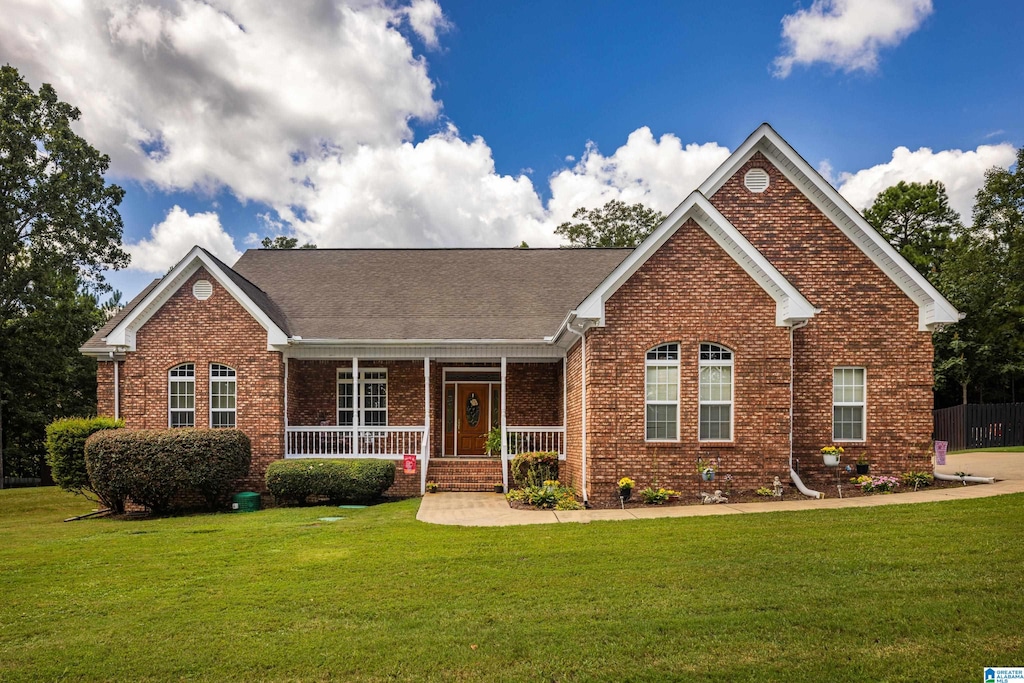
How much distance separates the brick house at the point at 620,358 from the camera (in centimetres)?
1285

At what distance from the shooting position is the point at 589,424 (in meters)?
12.9

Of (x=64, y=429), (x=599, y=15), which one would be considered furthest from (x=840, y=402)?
(x=64, y=429)

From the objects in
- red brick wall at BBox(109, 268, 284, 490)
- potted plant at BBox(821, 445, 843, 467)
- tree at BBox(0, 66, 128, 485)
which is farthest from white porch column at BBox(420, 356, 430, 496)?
tree at BBox(0, 66, 128, 485)


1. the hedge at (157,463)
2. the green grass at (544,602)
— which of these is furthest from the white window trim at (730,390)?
the hedge at (157,463)

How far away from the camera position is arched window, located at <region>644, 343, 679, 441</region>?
42.6ft

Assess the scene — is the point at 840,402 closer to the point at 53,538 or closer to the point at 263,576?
the point at 263,576

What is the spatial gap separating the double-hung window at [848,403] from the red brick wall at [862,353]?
0.16m

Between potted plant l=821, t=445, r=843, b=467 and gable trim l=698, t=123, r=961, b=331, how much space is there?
3202mm

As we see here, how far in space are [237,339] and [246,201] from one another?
1241 centimetres

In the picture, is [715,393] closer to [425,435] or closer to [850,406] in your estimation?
[850,406]

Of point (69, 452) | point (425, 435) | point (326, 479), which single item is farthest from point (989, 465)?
point (69, 452)

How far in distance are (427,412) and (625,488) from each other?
5.84 meters

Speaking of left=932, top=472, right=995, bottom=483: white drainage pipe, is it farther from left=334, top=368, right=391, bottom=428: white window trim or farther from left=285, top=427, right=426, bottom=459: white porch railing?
left=334, top=368, right=391, bottom=428: white window trim

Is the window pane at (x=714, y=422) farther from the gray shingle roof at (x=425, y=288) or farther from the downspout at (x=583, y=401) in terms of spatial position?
the gray shingle roof at (x=425, y=288)
